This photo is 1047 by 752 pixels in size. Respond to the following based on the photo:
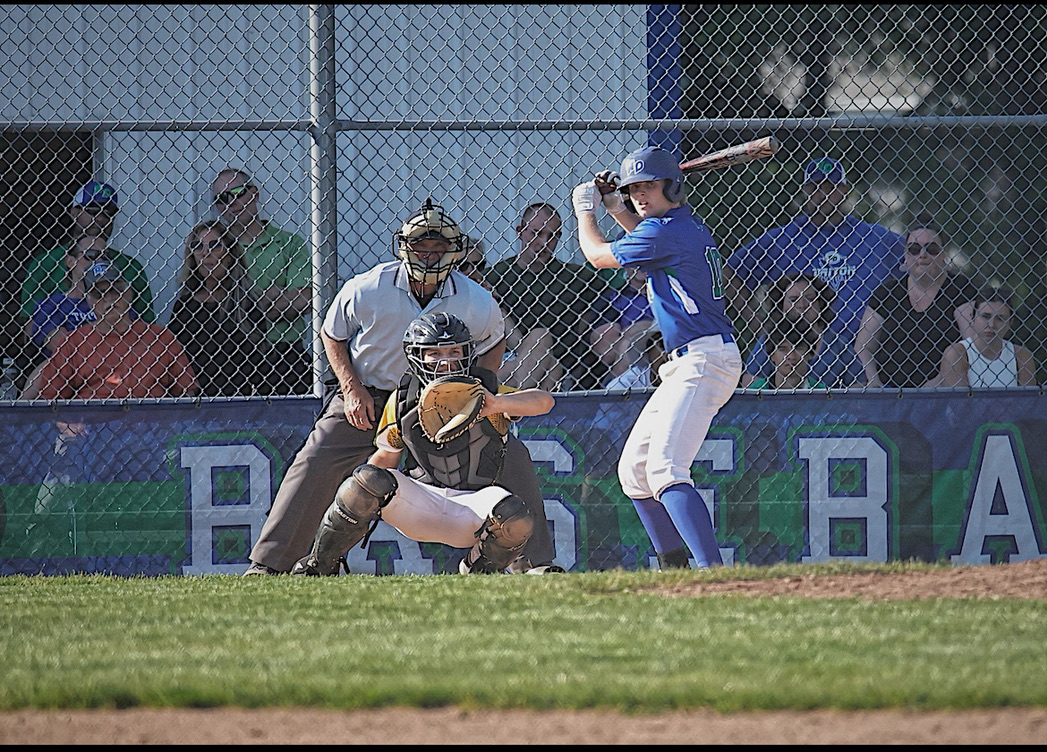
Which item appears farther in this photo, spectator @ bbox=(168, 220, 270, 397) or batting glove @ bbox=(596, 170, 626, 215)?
spectator @ bbox=(168, 220, 270, 397)

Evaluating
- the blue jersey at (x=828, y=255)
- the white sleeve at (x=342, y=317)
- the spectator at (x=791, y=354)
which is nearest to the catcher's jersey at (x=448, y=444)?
the white sleeve at (x=342, y=317)

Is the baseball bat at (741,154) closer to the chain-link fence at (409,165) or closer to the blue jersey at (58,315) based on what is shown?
the chain-link fence at (409,165)

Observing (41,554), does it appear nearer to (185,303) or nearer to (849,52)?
(185,303)

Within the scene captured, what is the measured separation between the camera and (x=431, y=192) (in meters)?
6.75

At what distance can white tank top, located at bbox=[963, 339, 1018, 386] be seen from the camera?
6109 millimetres

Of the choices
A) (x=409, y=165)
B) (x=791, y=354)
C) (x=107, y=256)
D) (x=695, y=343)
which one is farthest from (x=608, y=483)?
(x=107, y=256)

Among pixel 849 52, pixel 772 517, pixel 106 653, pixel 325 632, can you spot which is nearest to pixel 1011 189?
pixel 849 52

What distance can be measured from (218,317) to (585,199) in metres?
1.79

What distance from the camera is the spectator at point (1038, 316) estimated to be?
6.67 m

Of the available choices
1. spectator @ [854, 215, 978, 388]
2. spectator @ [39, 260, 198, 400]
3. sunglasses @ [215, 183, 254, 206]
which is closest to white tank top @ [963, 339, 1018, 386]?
spectator @ [854, 215, 978, 388]

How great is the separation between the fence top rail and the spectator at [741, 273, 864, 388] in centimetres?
77

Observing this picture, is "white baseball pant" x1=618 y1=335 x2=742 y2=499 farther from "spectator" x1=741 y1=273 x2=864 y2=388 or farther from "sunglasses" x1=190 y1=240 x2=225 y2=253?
"sunglasses" x1=190 y1=240 x2=225 y2=253

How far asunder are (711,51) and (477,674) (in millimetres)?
5468

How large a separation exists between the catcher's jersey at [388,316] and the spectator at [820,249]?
1529mm
